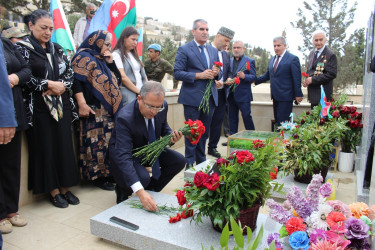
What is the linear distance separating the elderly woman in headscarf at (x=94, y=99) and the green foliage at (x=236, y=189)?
162 cm

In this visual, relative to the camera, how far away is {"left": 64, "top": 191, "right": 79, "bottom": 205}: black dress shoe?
3129 millimetres

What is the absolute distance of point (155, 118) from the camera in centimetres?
287

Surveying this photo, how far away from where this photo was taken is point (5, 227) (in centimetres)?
251

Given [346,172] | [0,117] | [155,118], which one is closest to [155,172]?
[155,118]

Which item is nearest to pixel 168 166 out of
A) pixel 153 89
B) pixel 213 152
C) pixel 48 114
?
pixel 153 89

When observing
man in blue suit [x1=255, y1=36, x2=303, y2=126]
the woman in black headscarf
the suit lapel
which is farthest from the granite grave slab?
man in blue suit [x1=255, y1=36, x2=303, y2=126]

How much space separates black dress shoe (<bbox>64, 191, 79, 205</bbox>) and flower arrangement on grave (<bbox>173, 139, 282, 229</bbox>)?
1.50 metres

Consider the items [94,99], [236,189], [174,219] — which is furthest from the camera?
[94,99]

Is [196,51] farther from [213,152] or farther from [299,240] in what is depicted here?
[299,240]

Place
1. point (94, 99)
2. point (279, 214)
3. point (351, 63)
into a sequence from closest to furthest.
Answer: point (279, 214)
point (94, 99)
point (351, 63)

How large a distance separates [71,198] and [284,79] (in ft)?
11.6

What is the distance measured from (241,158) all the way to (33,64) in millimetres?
2032

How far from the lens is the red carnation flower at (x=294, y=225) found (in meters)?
1.67

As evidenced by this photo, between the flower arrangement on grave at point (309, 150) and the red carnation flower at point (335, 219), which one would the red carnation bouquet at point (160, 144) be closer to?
the flower arrangement on grave at point (309, 150)
